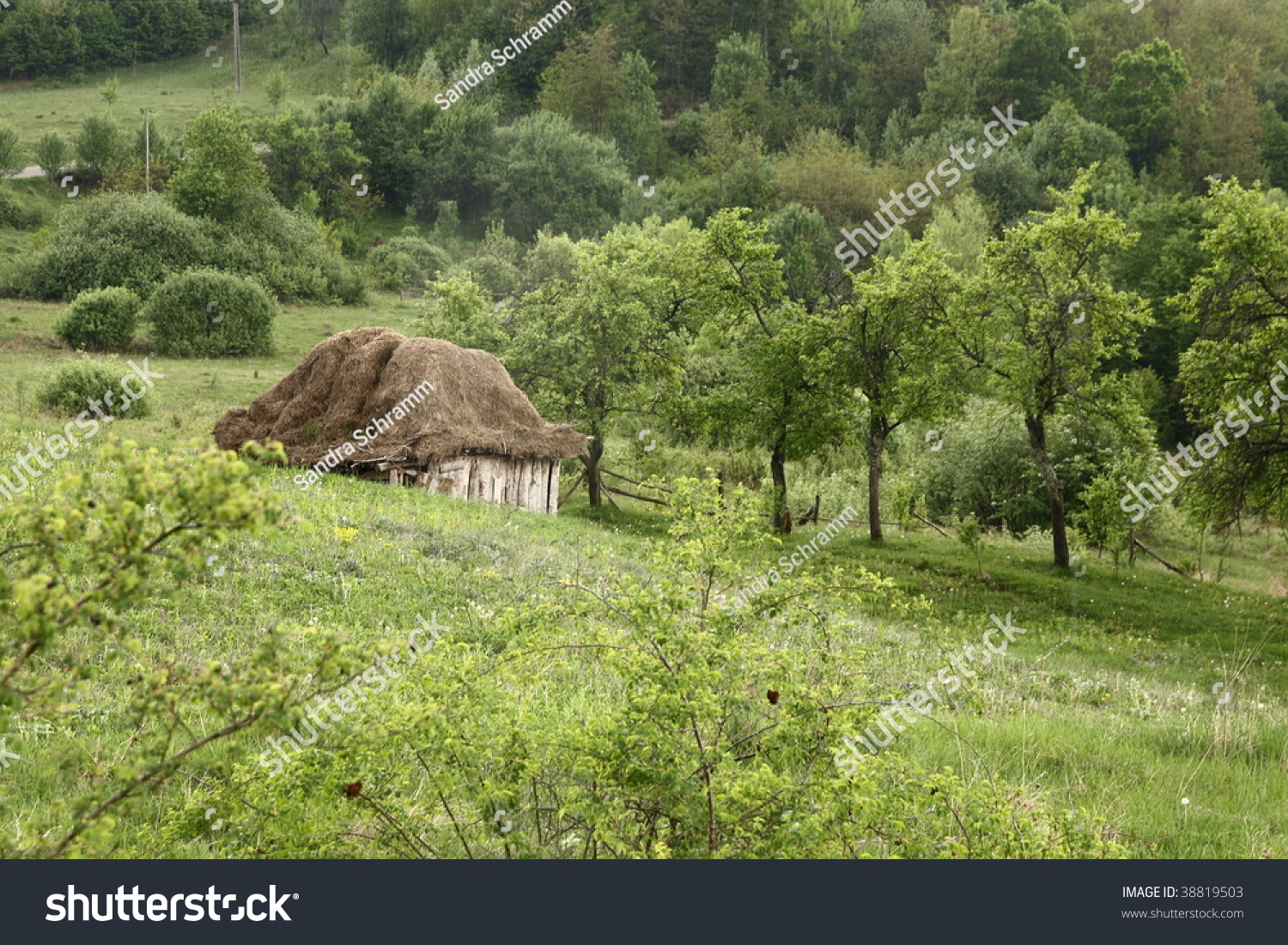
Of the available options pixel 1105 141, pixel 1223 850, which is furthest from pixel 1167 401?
pixel 1223 850

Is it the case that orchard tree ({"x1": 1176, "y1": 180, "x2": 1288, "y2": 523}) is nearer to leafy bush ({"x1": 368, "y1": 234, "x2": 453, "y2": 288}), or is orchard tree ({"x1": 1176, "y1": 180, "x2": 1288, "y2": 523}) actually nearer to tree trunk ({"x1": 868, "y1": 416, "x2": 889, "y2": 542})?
tree trunk ({"x1": 868, "y1": 416, "x2": 889, "y2": 542})

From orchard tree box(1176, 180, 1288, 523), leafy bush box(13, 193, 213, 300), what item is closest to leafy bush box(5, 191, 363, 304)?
leafy bush box(13, 193, 213, 300)

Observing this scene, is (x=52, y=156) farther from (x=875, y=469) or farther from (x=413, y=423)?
(x=875, y=469)

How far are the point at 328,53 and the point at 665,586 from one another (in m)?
122

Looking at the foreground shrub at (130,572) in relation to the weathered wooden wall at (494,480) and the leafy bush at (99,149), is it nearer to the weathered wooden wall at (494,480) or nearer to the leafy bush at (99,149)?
the weathered wooden wall at (494,480)

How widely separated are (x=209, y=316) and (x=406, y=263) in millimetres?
23106

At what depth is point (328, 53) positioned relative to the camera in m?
112

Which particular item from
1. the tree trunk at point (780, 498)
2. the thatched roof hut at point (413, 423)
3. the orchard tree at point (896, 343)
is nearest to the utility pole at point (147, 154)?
the thatched roof hut at point (413, 423)

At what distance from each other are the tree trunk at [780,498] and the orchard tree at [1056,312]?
6862 millimetres

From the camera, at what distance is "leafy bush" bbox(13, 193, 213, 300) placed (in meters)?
51.0

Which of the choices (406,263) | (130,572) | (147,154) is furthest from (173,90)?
(130,572)

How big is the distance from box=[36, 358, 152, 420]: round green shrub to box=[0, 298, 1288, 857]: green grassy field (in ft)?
2.92

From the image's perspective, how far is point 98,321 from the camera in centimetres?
4172

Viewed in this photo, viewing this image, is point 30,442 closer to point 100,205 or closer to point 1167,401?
point 100,205
